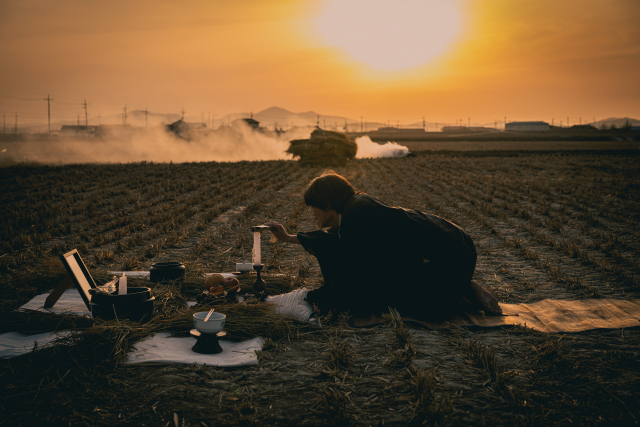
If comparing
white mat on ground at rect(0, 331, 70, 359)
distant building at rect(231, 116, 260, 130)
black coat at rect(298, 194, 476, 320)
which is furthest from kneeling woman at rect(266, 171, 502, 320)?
distant building at rect(231, 116, 260, 130)

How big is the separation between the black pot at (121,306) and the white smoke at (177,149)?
38947 millimetres

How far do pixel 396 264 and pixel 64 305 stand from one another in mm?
3622

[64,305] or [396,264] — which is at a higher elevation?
[396,264]

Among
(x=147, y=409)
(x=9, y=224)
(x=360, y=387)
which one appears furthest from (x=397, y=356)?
(x=9, y=224)

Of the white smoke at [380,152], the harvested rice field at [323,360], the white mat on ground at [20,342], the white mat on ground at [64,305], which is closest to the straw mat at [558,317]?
the harvested rice field at [323,360]

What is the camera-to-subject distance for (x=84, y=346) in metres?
3.75

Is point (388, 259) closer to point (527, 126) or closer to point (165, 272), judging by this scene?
point (165, 272)

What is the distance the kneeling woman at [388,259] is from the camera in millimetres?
4621

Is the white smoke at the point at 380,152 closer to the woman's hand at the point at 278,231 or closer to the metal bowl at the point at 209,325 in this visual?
the woman's hand at the point at 278,231

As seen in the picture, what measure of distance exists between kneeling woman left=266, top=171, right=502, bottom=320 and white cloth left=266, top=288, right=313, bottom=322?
0.47ft

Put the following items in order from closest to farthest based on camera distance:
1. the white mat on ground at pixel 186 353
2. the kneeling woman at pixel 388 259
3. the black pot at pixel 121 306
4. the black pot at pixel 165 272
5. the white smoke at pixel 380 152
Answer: the white mat on ground at pixel 186 353
the black pot at pixel 121 306
the kneeling woman at pixel 388 259
the black pot at pixel 165 272
the white smoke at pixel 380 152

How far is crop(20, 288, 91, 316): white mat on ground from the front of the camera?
15.9 ft

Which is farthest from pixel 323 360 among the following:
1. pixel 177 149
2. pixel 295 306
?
pixel 177 149

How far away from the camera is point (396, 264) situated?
472 cm
